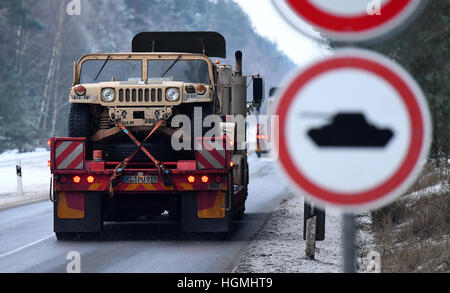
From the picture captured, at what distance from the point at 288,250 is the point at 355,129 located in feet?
26.7

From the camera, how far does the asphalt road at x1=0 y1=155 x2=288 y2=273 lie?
33.5ft

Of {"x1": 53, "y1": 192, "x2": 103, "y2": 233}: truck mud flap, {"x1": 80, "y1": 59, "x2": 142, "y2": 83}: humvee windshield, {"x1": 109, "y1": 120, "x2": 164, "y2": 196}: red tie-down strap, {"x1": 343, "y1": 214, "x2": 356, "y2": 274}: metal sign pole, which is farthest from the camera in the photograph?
{"x1": 80, "y1": 59, "x2": 142, "y2": 83}: humvee windshield

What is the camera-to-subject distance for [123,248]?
12.0 metres

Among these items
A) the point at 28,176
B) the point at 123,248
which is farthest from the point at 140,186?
the point at 28,176

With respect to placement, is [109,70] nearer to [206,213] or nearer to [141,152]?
[141,152]

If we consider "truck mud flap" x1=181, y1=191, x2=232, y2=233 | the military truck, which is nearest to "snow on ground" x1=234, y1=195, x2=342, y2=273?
"truck mud flap" x1=181, y1=191, x2=232, y2=233

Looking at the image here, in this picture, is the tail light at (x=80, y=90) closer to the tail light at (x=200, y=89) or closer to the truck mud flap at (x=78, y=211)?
the truck mud flap at (x=78, y=211)

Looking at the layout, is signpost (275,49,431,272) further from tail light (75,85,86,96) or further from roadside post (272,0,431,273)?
tail light (75,85,86,96)

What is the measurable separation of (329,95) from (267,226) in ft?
36.9

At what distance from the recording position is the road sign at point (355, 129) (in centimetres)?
338

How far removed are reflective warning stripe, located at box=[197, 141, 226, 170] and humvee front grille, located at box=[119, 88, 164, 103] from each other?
48.4 inches
